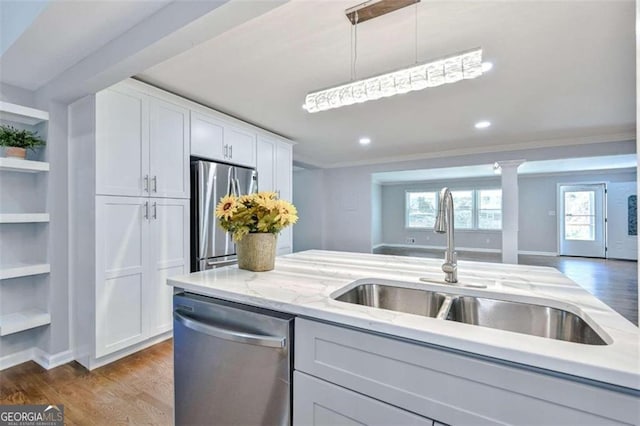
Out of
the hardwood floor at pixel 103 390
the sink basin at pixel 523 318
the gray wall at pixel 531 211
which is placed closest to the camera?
the sink basin at pixel 523 318

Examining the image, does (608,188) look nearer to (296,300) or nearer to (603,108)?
(603,108)

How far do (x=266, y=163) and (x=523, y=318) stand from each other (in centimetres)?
339

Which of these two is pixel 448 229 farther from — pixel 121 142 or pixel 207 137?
pixel 207 137

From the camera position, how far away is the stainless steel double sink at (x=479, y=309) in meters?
1.02

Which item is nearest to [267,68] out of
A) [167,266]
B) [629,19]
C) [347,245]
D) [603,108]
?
[167,266]

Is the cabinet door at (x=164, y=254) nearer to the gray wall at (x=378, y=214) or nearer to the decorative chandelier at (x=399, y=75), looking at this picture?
the decorative chandelier at (x=399, y=75)

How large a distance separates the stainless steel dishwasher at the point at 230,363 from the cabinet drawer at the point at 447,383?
110 mm

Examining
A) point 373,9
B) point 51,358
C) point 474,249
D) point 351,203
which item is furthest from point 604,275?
point 51,358

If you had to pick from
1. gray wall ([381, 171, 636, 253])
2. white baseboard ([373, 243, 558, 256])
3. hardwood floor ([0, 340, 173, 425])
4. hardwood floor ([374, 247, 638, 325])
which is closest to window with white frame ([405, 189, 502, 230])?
gray wall ([381, 171, 636, 253])

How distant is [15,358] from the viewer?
2381mm

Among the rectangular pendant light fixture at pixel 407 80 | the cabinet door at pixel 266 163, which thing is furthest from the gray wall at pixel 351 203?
the rectangular pendant light fixture at pixel 407 80

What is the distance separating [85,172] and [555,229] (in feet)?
31.3

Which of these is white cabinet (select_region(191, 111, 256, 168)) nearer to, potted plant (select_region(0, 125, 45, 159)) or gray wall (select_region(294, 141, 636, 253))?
potted plant (select_region(0, 125, 45, 159))

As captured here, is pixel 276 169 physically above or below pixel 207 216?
above
